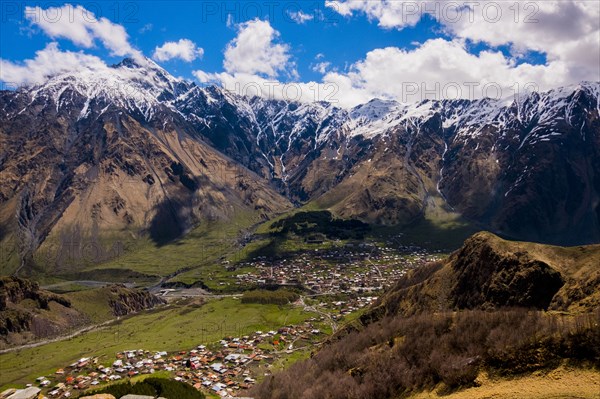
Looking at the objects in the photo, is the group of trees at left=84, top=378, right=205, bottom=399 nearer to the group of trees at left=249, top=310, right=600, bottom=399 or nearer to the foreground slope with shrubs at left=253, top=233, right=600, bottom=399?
the group of trees at left=249, top=310, right=600, bottom=399

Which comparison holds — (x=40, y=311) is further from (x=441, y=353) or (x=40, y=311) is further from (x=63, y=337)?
(x=441, y=353)

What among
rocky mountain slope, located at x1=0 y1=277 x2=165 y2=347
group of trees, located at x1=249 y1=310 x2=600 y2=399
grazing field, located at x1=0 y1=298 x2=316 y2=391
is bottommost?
grazing field, located at x1=0 y1=298 x2=316 y2=391

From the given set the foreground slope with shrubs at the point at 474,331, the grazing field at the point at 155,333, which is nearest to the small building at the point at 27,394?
the foreground slope with shrubs at the point at 474,331

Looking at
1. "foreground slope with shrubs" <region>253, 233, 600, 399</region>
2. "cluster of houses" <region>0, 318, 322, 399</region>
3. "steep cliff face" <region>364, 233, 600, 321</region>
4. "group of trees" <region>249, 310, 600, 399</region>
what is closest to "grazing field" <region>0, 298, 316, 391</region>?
"cluster of houses" <region>0, 318, 322, 399</region>

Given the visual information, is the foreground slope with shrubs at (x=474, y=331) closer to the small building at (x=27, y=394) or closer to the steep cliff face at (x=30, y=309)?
the small building at (x=27, y=394)

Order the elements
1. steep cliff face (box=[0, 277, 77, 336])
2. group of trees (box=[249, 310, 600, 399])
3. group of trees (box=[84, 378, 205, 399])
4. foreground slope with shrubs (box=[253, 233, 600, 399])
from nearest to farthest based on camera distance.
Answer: group of trees (box=[249, 310, 600, 399]) → foreground slope with shrubs (box=[253, 233, 600, 399]) → group of trees (box=[84, 378, 205, 399]) → steep cliff face (box=[0, 277, 77, 336])

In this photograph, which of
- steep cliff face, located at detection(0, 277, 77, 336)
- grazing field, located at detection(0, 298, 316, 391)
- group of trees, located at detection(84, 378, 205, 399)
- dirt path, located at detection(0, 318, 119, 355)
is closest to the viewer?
group of trees, located at detection(84, 378, 205, 399)

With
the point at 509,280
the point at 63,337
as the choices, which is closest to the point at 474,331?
the point at 509,280
